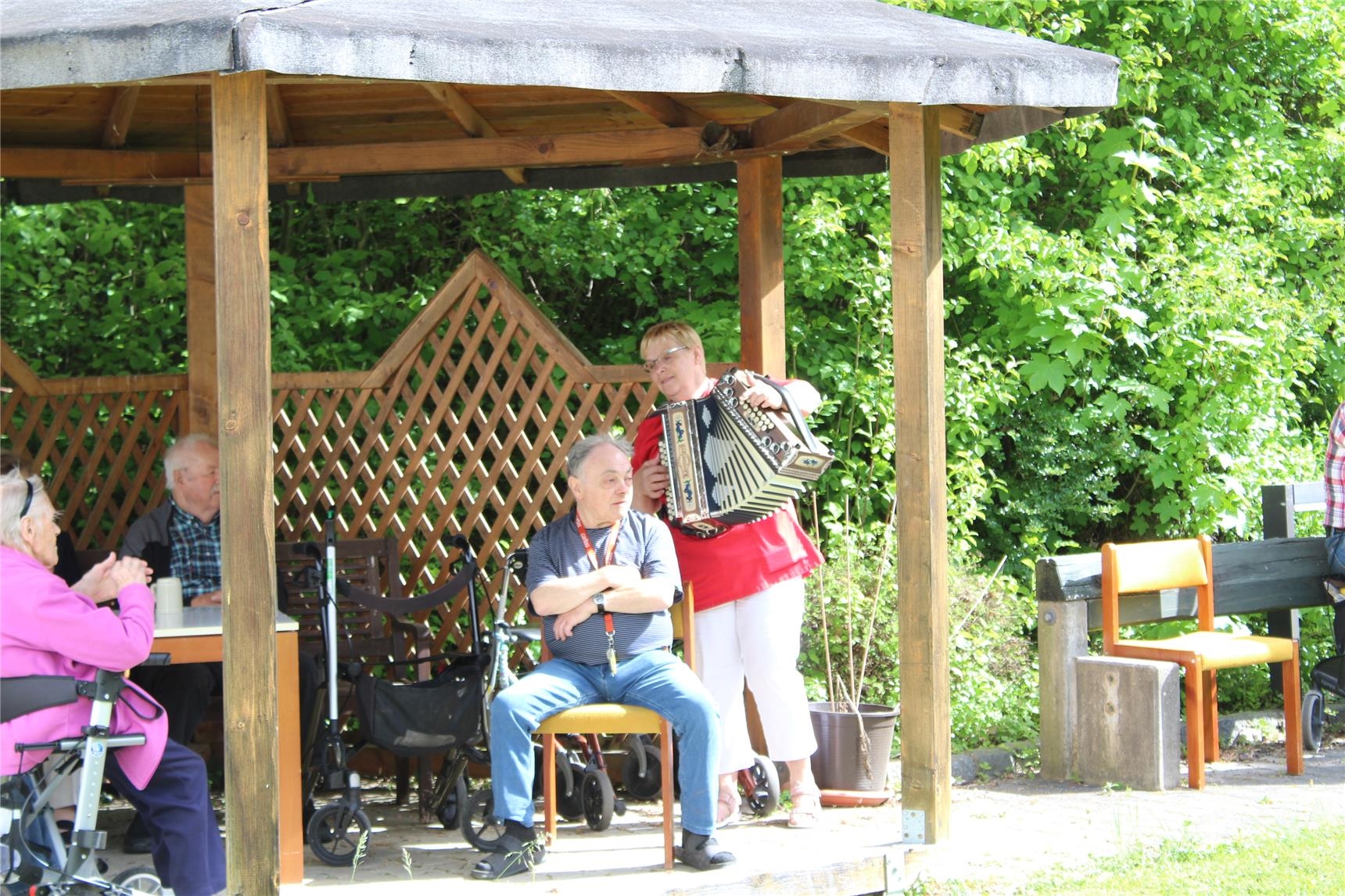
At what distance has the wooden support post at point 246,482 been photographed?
3635 mm

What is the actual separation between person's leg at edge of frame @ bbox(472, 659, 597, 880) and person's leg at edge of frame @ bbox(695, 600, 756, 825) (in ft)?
2.07

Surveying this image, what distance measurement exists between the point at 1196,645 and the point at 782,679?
5.84 ft

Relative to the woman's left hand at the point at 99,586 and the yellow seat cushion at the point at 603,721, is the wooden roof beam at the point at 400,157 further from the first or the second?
the woman's left hand at the point at 99,586

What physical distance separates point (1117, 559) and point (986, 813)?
1.11 m

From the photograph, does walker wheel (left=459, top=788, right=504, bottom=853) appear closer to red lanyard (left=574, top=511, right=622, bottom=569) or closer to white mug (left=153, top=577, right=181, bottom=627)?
red lanyard (left=574, top=511, right=622, bottom=569)

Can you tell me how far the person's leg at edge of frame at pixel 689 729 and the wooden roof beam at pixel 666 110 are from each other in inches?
78.1

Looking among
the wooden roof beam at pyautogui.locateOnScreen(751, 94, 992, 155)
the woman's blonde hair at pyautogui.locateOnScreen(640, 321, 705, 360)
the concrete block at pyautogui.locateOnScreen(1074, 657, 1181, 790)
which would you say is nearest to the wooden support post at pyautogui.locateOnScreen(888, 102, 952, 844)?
the wooden roof beam at pyautogui.locateOnScreen(751, 94, 992, 155)

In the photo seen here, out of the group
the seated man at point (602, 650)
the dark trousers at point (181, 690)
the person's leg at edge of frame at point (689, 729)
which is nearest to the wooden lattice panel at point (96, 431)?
the dark trousers at point (181, 690)

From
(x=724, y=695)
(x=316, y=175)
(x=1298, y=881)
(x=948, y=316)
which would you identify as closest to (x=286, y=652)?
→ (x=724, y=695)

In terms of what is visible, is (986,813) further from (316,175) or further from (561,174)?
(316,175)

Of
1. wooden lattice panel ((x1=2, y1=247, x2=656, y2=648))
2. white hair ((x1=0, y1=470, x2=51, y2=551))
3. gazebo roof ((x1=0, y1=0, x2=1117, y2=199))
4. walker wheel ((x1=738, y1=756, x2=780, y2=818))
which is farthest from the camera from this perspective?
wooden lattice panel ((x1=2, y1=247, x2=656, y2=648))

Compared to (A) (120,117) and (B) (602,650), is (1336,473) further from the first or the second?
(A) (120,117)

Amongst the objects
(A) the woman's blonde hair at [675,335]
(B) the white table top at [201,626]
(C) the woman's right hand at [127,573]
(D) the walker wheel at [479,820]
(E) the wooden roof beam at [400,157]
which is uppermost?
(E) the wooden roof beam at [400,157]

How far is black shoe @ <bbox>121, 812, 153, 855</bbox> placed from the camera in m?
4.80
